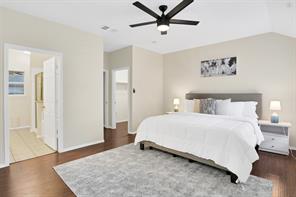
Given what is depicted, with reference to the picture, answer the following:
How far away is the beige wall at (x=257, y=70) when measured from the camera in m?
3.80

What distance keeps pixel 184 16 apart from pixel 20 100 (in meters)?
6.26

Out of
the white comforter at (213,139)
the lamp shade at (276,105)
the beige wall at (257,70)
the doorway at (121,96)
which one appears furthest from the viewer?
the doorway at (121,96)

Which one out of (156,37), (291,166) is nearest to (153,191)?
(291,166)

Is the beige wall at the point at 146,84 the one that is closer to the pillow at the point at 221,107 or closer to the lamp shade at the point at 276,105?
the pillow at the point at 221,107

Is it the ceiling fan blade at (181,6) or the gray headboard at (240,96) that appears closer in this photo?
the ceiling fan blade at (181,6)

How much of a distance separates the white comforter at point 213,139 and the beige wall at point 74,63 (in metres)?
1.54

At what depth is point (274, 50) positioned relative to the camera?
398cm

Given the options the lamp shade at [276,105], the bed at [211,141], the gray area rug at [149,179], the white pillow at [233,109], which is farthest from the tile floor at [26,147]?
the lamp shade at [276,105]

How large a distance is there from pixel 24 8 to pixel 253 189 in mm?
4691

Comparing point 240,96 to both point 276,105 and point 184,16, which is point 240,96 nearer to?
point 276,105

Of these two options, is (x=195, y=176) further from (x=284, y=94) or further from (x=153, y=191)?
(x=284, y=94)

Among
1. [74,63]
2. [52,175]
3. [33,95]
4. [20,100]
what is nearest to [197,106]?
[74,63]

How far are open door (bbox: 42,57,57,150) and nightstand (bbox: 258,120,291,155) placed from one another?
4718mm

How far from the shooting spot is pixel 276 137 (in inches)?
141
